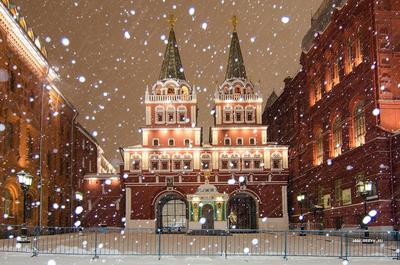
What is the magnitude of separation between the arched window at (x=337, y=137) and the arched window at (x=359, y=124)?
2925 mm

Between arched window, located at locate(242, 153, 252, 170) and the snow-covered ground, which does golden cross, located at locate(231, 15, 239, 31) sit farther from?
the snow-covered ground

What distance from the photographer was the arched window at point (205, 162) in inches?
2405

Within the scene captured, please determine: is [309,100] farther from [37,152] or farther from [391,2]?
[37,152]

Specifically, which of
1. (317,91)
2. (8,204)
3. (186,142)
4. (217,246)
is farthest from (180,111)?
(217,246)

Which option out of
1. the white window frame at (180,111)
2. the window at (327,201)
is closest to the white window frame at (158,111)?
the white window frame at (180,111)

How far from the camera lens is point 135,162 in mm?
60938

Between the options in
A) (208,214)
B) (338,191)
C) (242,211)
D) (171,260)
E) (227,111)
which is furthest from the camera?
(242,211)

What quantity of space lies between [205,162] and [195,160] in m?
1.17

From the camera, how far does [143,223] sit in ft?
196

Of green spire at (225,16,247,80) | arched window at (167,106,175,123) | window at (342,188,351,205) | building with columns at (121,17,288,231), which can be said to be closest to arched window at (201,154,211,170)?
building with columns at (121,17,288,231)

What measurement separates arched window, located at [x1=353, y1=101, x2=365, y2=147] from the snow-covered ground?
1955 cm

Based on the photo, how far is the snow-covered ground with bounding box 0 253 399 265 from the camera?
56.5 ft

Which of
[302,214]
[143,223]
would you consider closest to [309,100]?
[302,214]

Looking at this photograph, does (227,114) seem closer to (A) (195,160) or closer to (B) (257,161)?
(B) (257,161)
